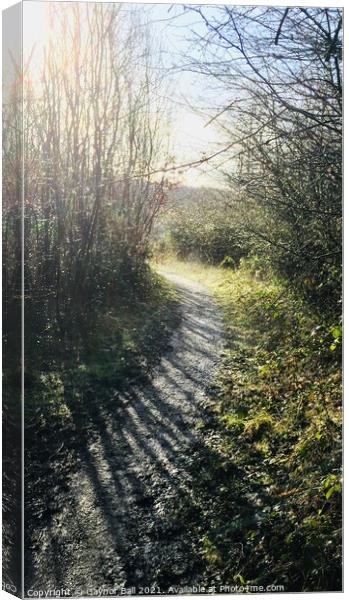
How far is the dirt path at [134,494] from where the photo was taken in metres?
4.11

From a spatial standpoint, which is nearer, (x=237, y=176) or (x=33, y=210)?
(x=33, y=210)

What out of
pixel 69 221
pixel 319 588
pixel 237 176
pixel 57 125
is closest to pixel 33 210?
pixel 69 221

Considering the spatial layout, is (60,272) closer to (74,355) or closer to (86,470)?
(74,355)

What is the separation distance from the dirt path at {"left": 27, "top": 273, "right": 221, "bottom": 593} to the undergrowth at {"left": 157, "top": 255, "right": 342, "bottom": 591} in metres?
0.13

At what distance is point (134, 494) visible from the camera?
424 centimetres

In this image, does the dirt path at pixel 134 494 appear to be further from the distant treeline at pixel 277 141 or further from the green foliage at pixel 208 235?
the distant treeline at pixel 277 141

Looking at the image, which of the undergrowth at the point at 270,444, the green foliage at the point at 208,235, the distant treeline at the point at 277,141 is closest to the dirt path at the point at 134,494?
the undergrowth at the point at 270,444

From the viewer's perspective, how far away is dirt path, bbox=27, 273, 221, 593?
13.5ft

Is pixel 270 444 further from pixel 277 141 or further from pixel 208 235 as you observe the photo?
pixel 277 141

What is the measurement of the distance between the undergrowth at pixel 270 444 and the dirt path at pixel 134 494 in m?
0.13

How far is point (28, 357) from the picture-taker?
4250mm

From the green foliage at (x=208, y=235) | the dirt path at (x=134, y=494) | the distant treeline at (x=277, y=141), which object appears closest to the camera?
the dirt path at (x=134, y=494)

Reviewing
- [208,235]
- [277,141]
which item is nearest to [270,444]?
[208,235]

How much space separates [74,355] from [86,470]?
641mm
